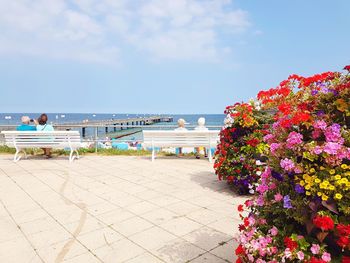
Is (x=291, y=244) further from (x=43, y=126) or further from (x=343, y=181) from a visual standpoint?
(x=43, y=126)

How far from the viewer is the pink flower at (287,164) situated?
1989mm

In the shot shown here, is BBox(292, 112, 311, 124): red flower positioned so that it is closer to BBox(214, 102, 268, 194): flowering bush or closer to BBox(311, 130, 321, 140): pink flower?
BBox(311, 130, 321, 140): pink flower

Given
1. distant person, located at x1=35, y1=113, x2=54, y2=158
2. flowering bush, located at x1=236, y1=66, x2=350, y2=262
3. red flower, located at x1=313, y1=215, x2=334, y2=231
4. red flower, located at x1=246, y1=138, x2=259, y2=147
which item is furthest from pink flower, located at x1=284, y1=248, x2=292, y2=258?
distant person, located at x1=35, y1=113, x2=54, y2=158

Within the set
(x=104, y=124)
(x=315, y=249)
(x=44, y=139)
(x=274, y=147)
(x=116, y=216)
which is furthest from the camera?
(x=104, y=124)

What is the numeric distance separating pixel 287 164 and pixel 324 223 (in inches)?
17.2

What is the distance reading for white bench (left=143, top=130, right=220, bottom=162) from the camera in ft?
26.4

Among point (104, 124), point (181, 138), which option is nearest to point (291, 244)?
point (181, 138)

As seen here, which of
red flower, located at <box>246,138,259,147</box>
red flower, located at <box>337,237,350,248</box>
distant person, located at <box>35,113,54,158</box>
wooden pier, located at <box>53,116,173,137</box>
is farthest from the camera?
wooden pier, located at <box>53,116,173,137</box>

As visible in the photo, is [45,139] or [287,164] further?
[45,139]

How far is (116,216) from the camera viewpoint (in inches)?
159

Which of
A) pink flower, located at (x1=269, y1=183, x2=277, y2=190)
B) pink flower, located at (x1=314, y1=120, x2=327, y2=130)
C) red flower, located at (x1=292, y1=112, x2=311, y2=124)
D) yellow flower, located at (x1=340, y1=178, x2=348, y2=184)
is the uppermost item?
red flower, located at (x1=292, y1=112, x2=311, y2=124)

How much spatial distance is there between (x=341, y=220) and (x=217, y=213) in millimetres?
2391

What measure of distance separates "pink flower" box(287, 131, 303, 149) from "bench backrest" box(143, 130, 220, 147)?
586 centimetres

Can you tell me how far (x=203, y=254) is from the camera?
2953 millimetres
